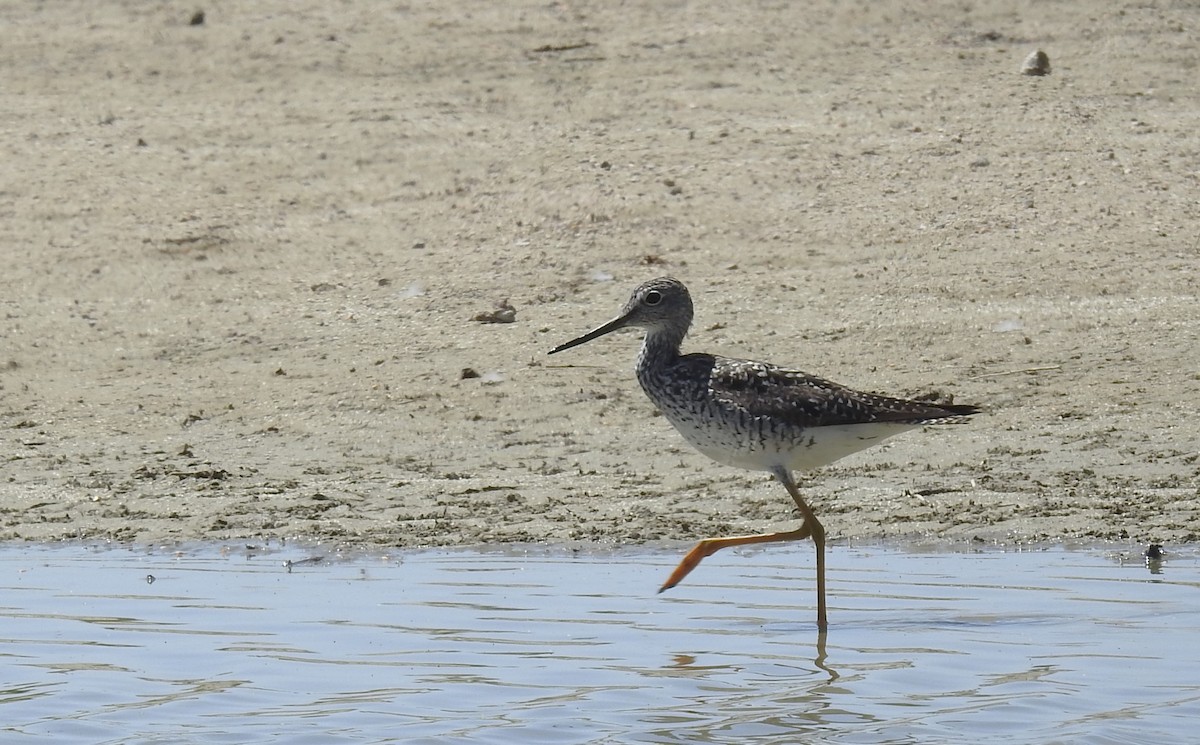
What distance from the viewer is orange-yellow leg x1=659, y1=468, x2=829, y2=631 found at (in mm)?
7301

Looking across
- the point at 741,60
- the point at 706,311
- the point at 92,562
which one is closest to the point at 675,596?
the point at 92,562

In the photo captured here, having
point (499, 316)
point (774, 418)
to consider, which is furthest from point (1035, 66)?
point (774, 418)

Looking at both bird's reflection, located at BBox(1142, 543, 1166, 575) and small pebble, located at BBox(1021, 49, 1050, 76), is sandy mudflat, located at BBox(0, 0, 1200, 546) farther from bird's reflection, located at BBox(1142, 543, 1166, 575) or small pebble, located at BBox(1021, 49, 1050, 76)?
bird's reflection, located at BBox(1142, 543, 1166, 575)

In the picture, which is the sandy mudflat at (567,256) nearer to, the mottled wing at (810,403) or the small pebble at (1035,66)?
the small pebble at (1035,66)

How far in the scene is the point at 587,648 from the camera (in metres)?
6.93

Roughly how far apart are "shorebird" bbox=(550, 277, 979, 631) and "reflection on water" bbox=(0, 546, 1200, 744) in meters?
0.33

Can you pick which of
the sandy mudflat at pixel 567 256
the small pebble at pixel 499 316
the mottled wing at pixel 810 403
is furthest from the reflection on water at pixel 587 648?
the small pebble at pixel 499 316

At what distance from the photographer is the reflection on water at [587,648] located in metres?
6.18

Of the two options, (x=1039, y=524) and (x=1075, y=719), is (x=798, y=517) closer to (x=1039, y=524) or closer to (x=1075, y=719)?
(x=1039, y=524)

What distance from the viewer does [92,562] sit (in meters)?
8.23

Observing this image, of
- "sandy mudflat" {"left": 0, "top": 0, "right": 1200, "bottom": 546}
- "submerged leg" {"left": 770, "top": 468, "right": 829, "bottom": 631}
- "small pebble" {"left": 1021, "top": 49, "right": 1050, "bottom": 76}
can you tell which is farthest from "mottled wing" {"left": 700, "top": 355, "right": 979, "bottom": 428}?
"small pebble" {"left": 1021, "top": 49, "right": 1050, "bottom": 76}

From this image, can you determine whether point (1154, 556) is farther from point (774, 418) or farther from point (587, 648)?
point (587, 648)

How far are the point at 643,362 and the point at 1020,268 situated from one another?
4.06 metres

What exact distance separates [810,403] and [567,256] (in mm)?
4526
